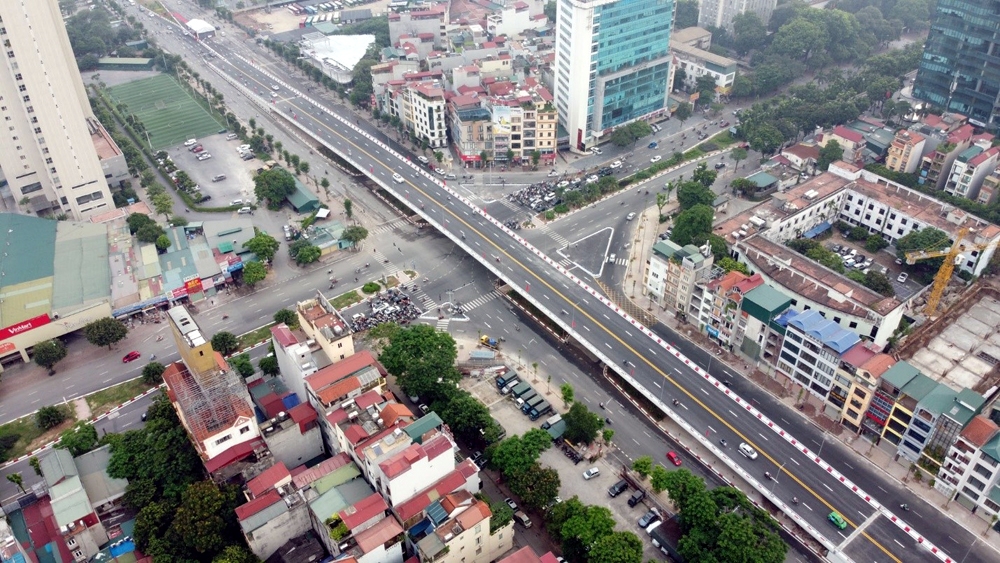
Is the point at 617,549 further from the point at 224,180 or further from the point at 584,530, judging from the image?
the point at 224,180

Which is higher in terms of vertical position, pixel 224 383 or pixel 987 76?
pixel 987 76

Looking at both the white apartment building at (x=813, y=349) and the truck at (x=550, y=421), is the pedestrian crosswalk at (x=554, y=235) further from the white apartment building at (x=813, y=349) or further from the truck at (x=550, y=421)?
the white apartment building at (x=813, y=349)

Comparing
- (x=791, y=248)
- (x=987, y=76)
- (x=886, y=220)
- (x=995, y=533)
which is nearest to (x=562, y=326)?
(x=791, y=248)

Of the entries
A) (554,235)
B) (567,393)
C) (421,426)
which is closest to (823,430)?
(567,393)

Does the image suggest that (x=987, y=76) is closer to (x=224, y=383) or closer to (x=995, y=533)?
(x=995, y=533)

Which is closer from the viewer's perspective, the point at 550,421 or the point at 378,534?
the point at 378,534
